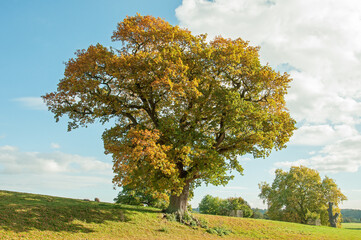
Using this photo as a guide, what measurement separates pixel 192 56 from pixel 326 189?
44860 millimetres

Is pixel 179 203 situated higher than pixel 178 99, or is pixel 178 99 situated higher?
pixel 178 99

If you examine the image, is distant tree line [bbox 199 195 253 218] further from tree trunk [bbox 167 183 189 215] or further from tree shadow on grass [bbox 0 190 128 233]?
tree shadow on grass [bbox 0 190 128 233]

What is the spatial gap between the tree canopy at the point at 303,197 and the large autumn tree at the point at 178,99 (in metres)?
33.0

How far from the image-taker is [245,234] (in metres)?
24.6

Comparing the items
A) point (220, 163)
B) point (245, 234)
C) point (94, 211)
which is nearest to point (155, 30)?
point (220, 163)

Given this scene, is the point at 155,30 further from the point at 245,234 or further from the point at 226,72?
the point at 245,234

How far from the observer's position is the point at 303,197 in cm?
5269

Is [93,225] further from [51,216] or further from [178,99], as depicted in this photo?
[178,99]

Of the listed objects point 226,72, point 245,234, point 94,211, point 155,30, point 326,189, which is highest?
point 155,30

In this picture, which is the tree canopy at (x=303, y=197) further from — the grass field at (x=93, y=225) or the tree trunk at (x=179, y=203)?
the tree trunk at (x=179, y=203)

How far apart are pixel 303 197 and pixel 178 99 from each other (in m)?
42.8

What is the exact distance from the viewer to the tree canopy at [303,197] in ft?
169

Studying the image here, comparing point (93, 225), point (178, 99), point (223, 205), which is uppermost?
point (178, 99)

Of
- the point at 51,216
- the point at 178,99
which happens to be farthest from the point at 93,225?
the point at 178,99
